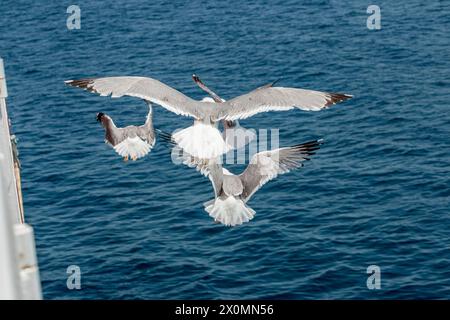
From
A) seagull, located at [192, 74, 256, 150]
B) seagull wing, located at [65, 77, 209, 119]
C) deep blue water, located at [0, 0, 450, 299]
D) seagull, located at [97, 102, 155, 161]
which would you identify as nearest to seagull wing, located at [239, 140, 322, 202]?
seagull, located at [192, 74, 256, 150]

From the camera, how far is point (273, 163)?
18.0 meters

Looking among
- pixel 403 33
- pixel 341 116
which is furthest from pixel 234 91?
pixel 403 33

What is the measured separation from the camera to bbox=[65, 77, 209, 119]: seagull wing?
16938 mm

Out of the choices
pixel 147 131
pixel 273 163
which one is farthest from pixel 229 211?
pixel 147 131

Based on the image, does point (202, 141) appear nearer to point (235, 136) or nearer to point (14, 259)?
point (235, 136)

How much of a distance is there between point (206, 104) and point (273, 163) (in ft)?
5.86

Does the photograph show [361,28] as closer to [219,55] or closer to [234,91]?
[219,55]

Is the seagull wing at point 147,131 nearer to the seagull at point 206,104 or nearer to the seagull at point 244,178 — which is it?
the seagull at point 206,104

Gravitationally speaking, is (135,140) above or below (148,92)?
above

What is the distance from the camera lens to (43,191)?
4253 centimetres

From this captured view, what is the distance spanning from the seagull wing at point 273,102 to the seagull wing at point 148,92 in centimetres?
43

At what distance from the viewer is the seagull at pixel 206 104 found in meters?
16.2

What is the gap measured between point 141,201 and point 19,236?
37230 millimetres

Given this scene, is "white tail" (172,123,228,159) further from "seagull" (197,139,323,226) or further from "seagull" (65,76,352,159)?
"seagull" (197,139,323,226)
